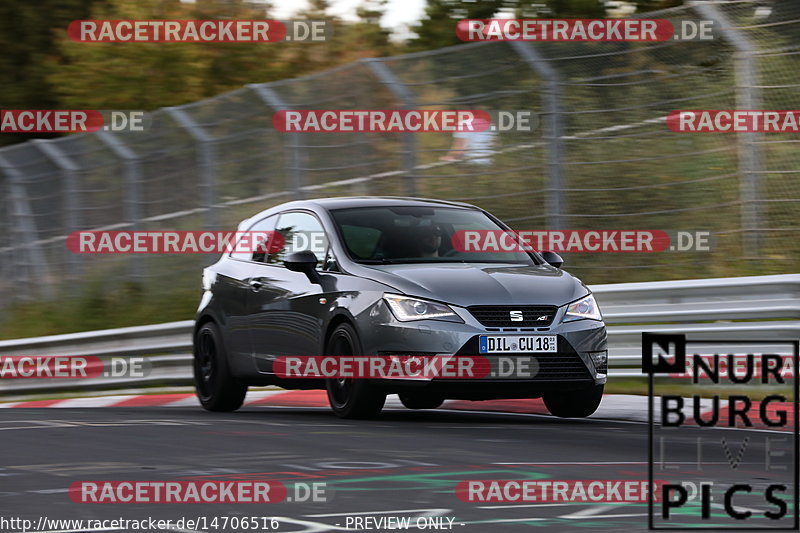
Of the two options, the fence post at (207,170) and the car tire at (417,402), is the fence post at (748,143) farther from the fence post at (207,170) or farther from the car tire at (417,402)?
the fence post at (207,170)

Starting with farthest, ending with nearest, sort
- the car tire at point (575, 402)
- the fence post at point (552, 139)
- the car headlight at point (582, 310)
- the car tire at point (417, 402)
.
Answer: the fence post at point (552, 139), the car tire at point (417, 402), the car tire at point (575, 402), the car headlight at point (582, 310)

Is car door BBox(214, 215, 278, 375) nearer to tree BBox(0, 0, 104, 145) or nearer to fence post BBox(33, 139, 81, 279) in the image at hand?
fence post BBox(33, 139, 81, 279)

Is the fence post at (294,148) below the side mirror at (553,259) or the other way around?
the other way around

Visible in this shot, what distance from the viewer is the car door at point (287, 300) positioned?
11164 mm

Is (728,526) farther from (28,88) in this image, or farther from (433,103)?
(28,88)

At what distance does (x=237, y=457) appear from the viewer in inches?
339

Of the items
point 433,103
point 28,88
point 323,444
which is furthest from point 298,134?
point 28,88

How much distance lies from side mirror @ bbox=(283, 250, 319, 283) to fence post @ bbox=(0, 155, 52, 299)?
12.1 meters

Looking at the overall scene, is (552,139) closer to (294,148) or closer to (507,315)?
(294,148)

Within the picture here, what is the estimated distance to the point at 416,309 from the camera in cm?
1024

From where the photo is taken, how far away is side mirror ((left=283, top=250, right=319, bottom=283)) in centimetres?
1102

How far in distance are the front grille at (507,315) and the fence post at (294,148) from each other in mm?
7800

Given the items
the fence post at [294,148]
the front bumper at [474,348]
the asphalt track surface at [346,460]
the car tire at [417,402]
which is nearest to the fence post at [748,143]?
the car tire at [417,402]

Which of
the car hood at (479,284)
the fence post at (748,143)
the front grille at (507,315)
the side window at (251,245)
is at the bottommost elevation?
the front grille at (507,315)
